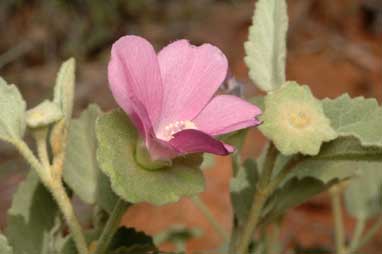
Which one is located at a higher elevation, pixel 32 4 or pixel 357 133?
pixel 357 133

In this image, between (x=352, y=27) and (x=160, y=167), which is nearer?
(x=160, y=167)

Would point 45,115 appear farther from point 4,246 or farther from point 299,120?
point 299,120

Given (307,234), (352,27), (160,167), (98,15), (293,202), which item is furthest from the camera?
(352,27)

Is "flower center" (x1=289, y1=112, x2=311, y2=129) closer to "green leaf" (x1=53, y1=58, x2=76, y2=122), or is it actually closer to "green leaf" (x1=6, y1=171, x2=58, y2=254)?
"green leaf" (x1=53, y1=58, x2=76, y2=122)

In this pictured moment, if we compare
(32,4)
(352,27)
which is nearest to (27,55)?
(32,4)

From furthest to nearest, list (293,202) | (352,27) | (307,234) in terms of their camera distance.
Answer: (352,27)
(307,234)
(293,202)

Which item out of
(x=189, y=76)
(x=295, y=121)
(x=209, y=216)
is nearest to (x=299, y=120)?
(x=295, y=121)

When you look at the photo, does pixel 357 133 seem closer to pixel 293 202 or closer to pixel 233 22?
pixel 293 202
